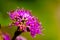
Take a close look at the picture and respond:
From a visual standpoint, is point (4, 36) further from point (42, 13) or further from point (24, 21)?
point (42, 13)

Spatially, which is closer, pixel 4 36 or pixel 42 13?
pixel 4 36

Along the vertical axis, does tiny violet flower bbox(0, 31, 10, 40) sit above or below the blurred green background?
below

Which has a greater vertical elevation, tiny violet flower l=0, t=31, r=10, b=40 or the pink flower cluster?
the pink flower cluster

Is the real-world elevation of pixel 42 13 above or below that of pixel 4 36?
above

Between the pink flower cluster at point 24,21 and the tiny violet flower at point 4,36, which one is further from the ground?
the pink flower cluster at point 24,21

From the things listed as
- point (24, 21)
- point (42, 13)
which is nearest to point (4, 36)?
point (24, 21)
